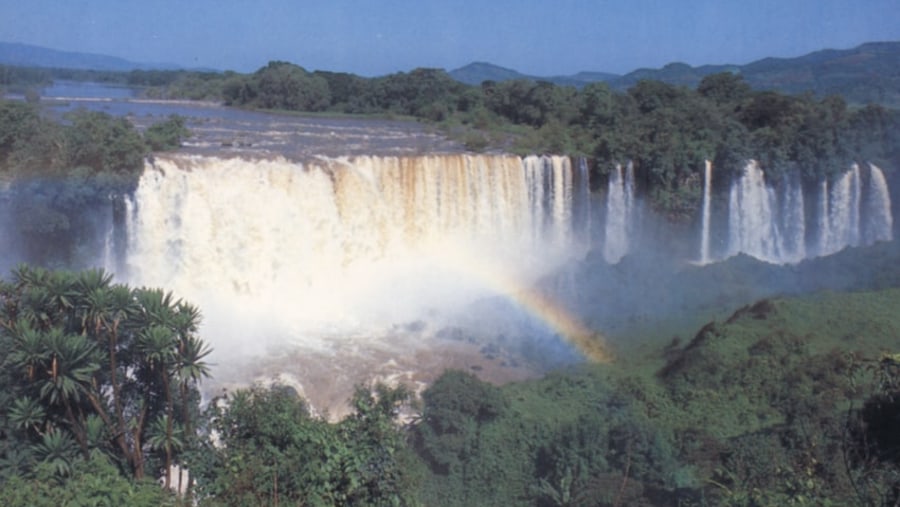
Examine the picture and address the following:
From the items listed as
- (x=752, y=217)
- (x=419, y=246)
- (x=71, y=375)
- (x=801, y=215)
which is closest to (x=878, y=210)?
(x=801, y=215)

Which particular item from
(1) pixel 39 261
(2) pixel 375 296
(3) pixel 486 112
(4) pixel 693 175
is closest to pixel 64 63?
(3) pixel 486 112

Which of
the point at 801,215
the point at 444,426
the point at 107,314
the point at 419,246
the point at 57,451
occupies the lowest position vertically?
the point at 444,426

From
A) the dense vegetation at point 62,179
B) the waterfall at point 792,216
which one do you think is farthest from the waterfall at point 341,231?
the waterfall at point 792,216

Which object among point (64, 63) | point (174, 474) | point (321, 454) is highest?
point (64, 63)

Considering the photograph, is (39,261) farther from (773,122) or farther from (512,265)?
(773,122)

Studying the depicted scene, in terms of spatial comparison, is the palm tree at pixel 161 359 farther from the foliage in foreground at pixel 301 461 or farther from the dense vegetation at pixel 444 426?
the foliage in foreground at pixel 301 461

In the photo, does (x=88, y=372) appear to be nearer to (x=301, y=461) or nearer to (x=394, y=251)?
(x=301, y=461)
